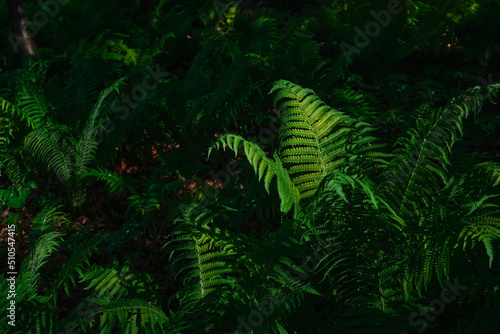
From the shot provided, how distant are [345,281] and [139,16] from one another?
5.03 metres

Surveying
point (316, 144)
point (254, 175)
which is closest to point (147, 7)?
point (254, 175)

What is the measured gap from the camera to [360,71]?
16.9 feet

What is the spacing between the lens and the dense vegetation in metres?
2.21

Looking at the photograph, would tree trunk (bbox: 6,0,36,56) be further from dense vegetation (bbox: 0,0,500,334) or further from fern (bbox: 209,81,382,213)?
fern (bbox: 209,81,382,213)

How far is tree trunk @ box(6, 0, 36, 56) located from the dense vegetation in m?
0.07

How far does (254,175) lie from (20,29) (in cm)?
373

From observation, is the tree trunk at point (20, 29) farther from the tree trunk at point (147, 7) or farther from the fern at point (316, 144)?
the fern at point (316, 144)

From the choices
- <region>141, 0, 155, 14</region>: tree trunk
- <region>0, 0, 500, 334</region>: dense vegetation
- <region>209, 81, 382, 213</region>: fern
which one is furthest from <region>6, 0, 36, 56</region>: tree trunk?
<region>209, 81, 382, 213</region>: fern

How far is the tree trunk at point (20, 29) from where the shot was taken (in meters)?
5.15

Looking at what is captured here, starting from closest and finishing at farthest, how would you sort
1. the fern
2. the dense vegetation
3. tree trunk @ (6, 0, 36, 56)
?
the dense vegetation
the fern
tree trunk @ (6, 0, 36, 56)

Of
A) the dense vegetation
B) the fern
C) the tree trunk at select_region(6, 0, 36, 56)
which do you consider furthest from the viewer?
the tree trunk at select_region(6, 0, 36, 56)

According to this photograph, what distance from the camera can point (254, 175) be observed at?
3266 mm

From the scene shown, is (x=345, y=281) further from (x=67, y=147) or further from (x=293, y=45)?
(x=293, y=45)

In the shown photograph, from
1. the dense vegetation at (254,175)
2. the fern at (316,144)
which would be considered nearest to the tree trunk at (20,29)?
the dense vegetation at (254,175)
